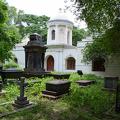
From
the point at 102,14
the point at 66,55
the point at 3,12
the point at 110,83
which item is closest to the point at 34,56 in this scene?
the point at 3,12

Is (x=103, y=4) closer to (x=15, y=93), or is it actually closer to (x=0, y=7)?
(x=15, y=93)

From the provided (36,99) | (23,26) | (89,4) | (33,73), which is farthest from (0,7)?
(23,26)

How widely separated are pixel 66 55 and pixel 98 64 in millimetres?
4860

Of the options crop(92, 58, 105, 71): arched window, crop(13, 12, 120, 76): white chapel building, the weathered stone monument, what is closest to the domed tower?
crop(13, 12, 120, 76): white chapel building

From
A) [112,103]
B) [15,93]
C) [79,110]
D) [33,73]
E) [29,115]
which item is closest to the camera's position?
[29,115]

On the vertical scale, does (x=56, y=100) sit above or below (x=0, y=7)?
below

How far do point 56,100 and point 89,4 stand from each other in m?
4.73

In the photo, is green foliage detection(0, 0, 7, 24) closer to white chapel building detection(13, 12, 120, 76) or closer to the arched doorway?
white chapel building detection(13, 12, 120, 76)

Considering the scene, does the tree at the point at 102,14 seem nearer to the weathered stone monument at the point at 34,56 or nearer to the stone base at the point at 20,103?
the stone base at the point at 20,103

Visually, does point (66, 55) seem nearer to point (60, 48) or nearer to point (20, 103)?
point (60, 48)

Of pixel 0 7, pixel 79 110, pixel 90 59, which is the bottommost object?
pixel 79 110

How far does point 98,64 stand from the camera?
27062 millimetres

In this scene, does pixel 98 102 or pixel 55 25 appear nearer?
pixel 98 102

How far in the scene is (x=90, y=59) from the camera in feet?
82.1
